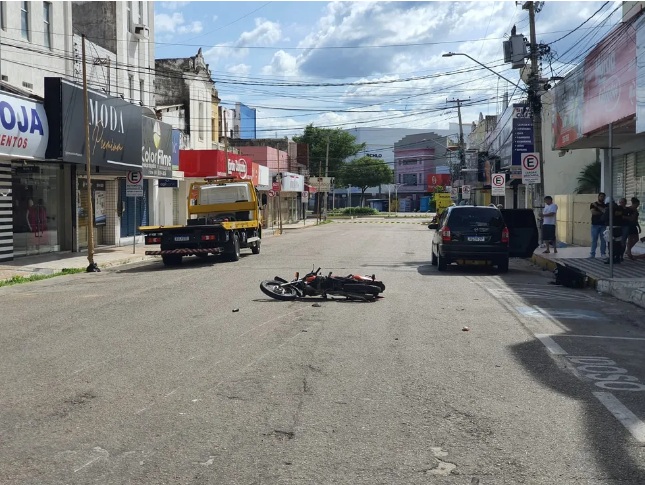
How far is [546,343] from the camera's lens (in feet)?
30.9

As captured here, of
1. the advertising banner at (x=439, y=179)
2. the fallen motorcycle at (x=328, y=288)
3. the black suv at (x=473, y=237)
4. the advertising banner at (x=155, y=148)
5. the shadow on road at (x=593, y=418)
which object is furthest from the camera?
the advertising banner at (x=439, y=179)

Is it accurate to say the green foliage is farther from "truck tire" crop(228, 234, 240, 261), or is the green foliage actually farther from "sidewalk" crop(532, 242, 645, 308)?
"sidewalk" crop(532, 242, 645, 308)

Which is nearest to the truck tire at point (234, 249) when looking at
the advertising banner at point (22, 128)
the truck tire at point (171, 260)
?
the truck tire at point (171, 260)

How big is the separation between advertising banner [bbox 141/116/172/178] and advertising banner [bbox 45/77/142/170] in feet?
4.12

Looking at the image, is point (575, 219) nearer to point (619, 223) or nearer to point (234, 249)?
point (619, 223)

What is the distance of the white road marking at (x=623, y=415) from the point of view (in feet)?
18.8

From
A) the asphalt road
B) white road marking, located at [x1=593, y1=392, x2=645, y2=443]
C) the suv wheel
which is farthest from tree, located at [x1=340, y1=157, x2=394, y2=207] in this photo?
white road marking, located at [x1=593, y1=392, x2=645, y2=443]

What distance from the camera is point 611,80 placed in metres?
20.1

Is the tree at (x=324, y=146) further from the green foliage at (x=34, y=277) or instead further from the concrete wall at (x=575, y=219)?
the green foliage at (x=34, y=277)

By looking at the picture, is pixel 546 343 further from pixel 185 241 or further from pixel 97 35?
pixel 97 35

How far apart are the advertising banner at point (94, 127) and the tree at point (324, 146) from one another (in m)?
69.6

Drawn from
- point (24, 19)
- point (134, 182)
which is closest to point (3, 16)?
point (24, 19)

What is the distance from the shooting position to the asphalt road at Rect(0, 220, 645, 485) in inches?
195

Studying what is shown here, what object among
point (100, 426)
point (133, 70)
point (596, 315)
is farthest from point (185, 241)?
point (133, 70)
